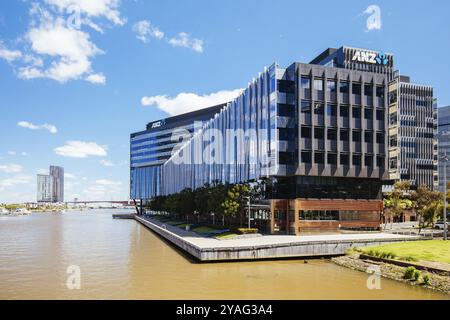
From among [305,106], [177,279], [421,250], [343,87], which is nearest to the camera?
[177,279]

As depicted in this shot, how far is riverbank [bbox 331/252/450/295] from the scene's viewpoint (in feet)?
111

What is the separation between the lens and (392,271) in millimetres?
39969

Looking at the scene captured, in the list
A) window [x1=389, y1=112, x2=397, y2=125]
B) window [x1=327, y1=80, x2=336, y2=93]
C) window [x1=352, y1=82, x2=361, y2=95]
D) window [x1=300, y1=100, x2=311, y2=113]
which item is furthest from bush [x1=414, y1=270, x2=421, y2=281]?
window [x1=389, y1=112, x2=397, y2=125]

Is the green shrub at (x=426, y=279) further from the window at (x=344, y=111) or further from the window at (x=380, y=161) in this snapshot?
the window at (x=380, y=161)

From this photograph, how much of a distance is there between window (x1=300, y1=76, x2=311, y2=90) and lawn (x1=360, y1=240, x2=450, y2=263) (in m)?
29.3

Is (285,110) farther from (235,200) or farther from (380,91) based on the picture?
(380,91)

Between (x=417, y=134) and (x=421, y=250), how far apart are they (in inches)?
4232

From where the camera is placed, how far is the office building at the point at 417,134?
453 feet

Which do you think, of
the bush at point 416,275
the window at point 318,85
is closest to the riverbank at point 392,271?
the bush at point 416,275

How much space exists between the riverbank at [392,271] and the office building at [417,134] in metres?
98.7

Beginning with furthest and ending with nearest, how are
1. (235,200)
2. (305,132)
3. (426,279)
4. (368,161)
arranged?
(368,161)
(305,132)
(235,200)
(426,279)

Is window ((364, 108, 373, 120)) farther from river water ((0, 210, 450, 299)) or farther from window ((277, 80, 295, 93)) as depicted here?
river water ((0, 210, 450, 299))

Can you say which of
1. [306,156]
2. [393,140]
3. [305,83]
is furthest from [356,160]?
[393,140]
